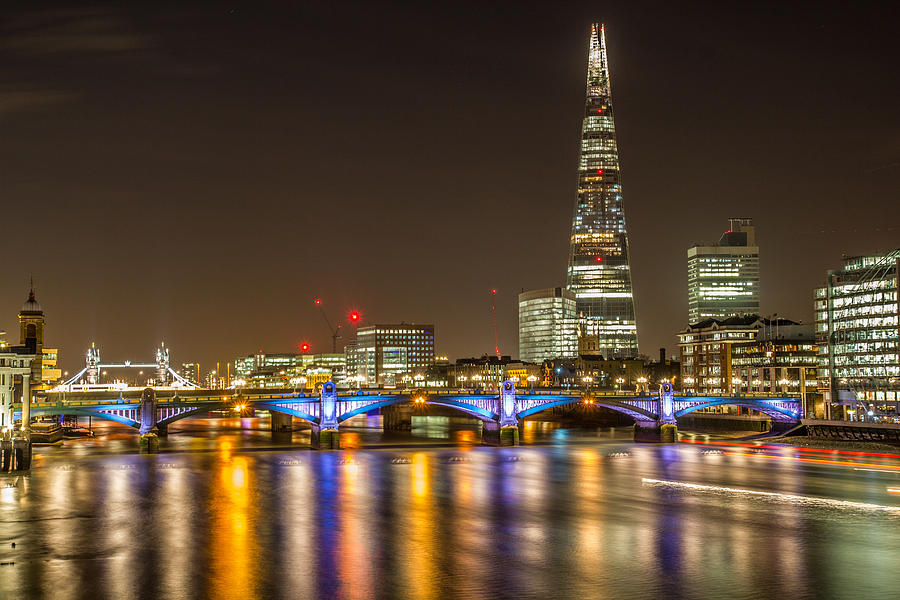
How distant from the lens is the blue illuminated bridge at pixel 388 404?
10962 cm

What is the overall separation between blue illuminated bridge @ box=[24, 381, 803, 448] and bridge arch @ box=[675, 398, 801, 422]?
16cm

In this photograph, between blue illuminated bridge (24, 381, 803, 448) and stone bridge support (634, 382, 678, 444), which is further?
stone bridge support (634, 382, 678, 444)

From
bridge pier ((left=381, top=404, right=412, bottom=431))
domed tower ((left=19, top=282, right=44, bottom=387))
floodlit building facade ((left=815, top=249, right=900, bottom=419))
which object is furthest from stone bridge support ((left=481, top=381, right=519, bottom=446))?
domed tower ((left=19, top=282, right=44, bottom=387))

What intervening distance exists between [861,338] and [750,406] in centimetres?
2998

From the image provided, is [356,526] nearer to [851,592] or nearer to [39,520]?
[39,520]

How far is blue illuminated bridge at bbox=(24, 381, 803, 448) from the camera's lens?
10962 cm

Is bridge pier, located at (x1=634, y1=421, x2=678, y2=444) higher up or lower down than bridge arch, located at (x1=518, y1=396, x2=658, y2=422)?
lower down

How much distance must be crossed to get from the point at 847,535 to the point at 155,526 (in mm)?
42750

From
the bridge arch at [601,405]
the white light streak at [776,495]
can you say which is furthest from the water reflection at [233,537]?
the bridge arch at [601,405]

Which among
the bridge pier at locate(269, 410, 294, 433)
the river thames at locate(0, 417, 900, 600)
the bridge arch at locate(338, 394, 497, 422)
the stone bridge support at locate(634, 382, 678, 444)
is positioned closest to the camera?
the river thames at locate(0, 417, 900, 600)

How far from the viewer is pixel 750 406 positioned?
148 meters

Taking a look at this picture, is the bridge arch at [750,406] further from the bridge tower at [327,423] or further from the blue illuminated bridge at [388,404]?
the bridge tower at [327,423]

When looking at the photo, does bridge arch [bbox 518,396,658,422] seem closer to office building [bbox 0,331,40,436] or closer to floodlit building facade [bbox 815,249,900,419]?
floodlit building facade [bbox 815,249,900,419]

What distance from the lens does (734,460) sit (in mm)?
102125
